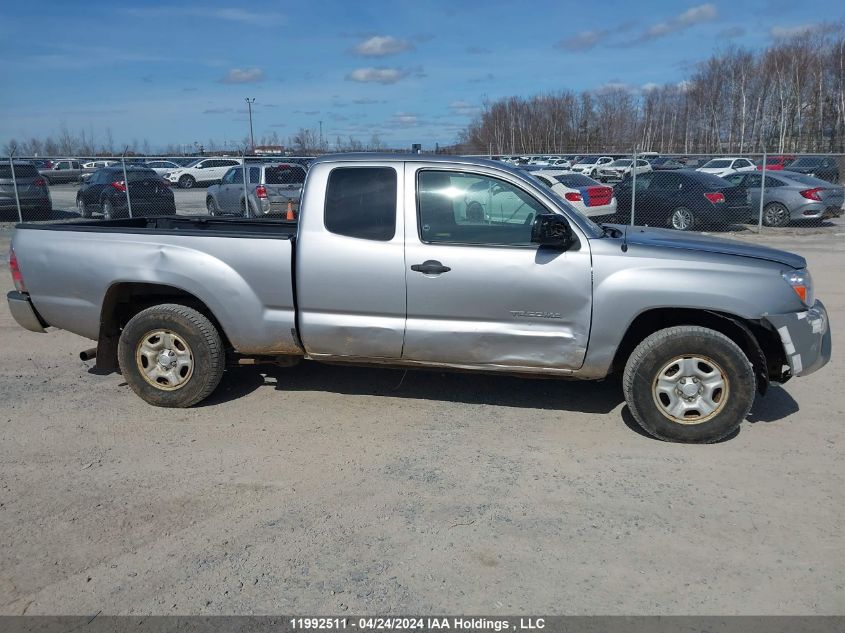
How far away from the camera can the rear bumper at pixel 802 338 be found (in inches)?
189

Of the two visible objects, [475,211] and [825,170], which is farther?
[825,170]

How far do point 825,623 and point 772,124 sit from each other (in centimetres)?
7360

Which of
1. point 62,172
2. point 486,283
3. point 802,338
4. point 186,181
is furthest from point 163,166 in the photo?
point 802,338

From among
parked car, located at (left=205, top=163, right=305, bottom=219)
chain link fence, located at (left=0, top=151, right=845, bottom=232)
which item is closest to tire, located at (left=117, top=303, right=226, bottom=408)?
chain link fence, located at (left=0, top=151, right=845, bottom=232)

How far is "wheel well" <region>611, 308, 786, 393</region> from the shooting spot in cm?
498

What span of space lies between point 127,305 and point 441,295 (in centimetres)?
259

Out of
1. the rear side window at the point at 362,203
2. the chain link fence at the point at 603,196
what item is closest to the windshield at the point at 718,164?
the chain link fence at the point at 603,196

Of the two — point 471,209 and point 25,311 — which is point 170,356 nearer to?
point 25,311

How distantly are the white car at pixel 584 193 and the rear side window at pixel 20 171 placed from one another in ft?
44.0

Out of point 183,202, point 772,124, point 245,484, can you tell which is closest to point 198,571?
point 245,484

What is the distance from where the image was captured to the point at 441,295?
5082 millimetres

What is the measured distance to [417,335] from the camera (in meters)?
5.18

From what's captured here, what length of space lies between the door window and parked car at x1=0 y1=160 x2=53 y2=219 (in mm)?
17636

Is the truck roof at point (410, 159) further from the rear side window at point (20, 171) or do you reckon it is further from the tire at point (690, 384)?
the rear side window at point (20, 171)
